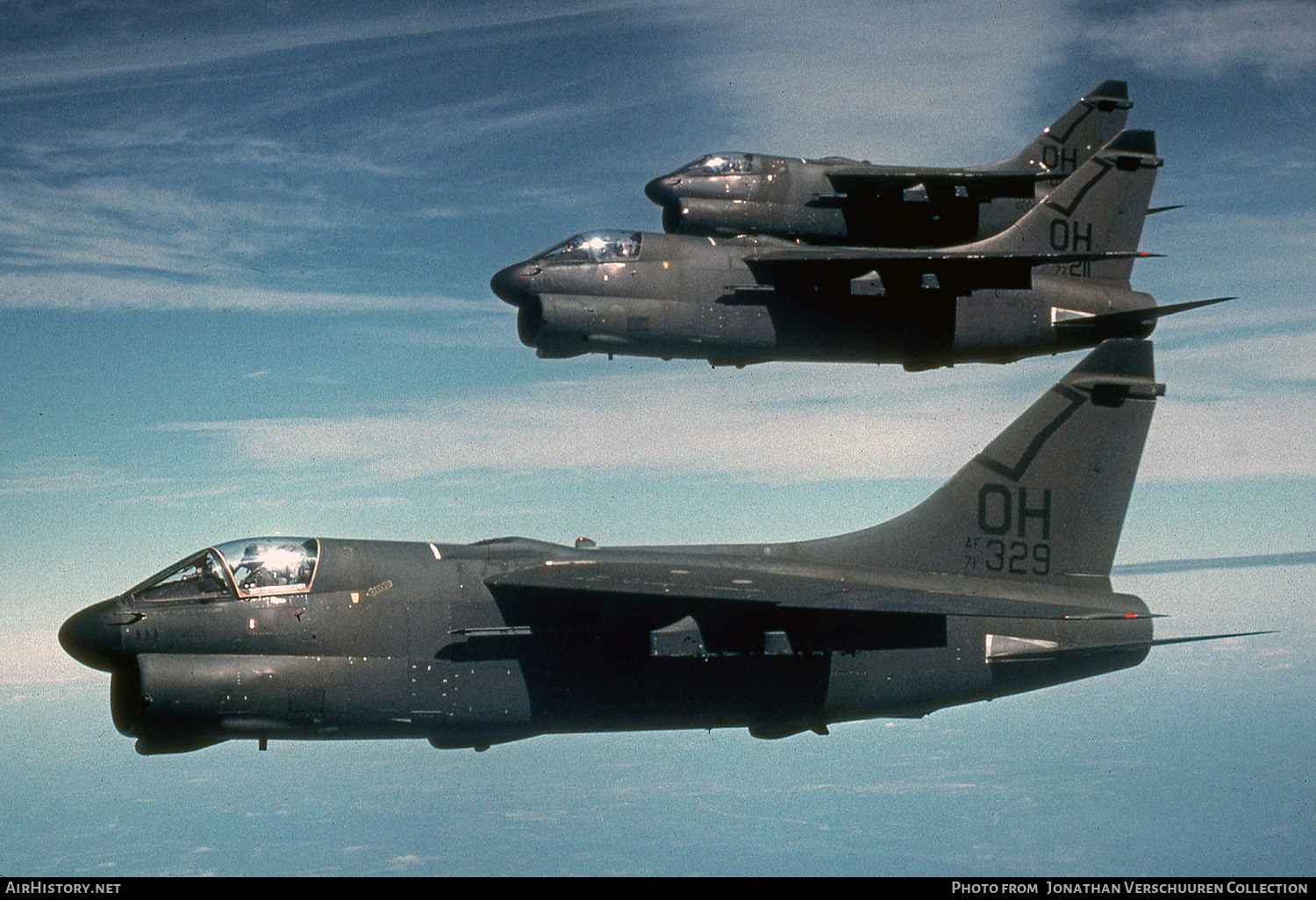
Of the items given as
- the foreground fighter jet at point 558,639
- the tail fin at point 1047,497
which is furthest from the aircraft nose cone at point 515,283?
the tail fin at point 1047,497

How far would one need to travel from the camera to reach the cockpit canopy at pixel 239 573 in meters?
13.7

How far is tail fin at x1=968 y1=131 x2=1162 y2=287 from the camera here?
64.6 ft

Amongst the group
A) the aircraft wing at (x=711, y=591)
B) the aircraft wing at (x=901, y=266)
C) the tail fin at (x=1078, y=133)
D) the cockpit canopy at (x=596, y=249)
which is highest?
the tail fin at (x=1078, y=133)

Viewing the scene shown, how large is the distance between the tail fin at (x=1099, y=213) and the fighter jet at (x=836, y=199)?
614 millimetres

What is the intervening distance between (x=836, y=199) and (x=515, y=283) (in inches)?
238

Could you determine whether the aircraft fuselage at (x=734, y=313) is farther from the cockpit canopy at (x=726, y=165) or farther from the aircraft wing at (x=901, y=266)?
the cockpit canopy at (x=726, y=165)

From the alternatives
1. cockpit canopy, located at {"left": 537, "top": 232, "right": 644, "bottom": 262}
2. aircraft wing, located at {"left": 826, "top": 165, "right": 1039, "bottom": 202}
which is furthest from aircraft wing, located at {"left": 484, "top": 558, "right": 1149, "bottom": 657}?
aircraft wing, located at {"left": 826, "top": 165, "right": 1039, "bottom": 202}

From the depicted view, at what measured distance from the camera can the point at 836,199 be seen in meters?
19.0

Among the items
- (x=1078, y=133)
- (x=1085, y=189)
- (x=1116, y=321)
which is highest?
(x=1078, y=133)

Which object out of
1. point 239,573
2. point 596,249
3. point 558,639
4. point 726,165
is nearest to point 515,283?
point 596,249

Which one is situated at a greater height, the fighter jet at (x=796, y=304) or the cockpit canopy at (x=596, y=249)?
the cockpit canopy at (x=596, y=249)

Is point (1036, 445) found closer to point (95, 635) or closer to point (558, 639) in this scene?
point (558, 639)

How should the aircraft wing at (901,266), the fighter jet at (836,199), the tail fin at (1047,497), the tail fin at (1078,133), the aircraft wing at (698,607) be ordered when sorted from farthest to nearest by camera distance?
the tail fin at (1078,133) < the fighter jet at (836,199) < the aircraft wing at (901,266) < the tail fin at (1047,497) < the aircraft wing at (698,607)
